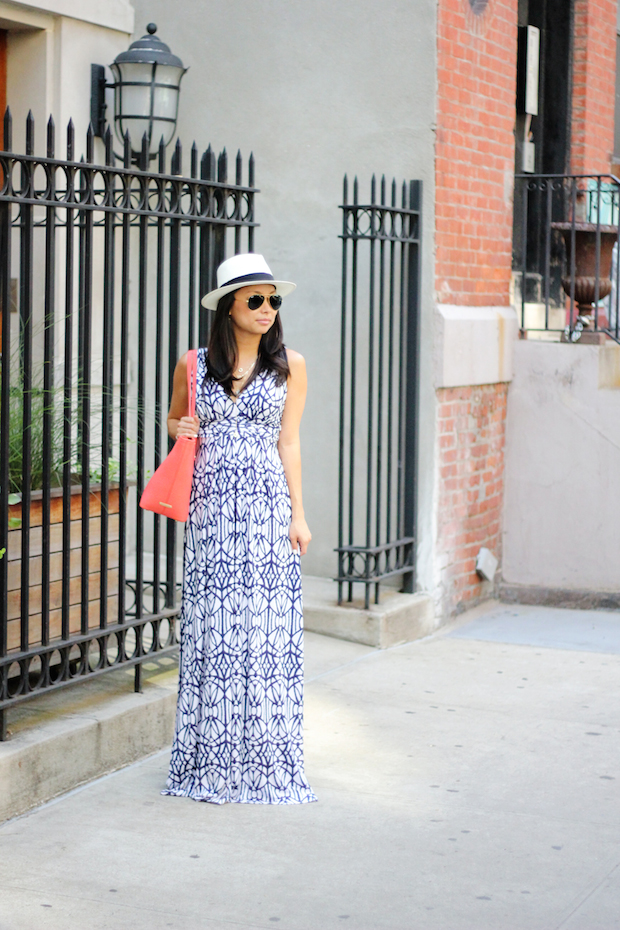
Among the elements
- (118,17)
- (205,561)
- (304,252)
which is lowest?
(205,561)

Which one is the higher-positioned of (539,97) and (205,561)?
(539,97)

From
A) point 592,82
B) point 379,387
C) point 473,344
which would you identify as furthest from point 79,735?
point 592,82

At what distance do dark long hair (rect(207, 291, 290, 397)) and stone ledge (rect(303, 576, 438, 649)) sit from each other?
8.79 feet

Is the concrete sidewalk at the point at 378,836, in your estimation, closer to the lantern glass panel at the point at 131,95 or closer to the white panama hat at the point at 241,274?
the white panama hat at the point at 241,274

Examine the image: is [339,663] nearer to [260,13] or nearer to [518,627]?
[518,627]

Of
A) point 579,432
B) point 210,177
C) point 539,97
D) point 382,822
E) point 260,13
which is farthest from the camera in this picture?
point 539,97

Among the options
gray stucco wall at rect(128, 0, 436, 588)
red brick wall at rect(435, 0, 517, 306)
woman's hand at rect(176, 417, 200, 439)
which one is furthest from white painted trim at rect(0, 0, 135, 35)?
woman's hand at rect(176, 417, 200, 439)

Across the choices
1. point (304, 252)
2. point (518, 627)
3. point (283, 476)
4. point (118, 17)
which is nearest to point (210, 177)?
point (283, 476)

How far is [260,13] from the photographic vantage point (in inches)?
295

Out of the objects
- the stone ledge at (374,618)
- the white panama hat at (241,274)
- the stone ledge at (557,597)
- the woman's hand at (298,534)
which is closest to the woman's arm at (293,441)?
the woman's hand at (298,534)

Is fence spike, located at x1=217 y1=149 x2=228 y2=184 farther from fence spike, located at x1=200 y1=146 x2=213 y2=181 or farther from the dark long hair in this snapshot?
the dark long hair

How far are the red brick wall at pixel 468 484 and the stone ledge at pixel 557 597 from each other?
165 mm

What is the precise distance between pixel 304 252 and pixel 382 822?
4.06 m

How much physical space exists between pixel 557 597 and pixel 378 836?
4.16 meters
